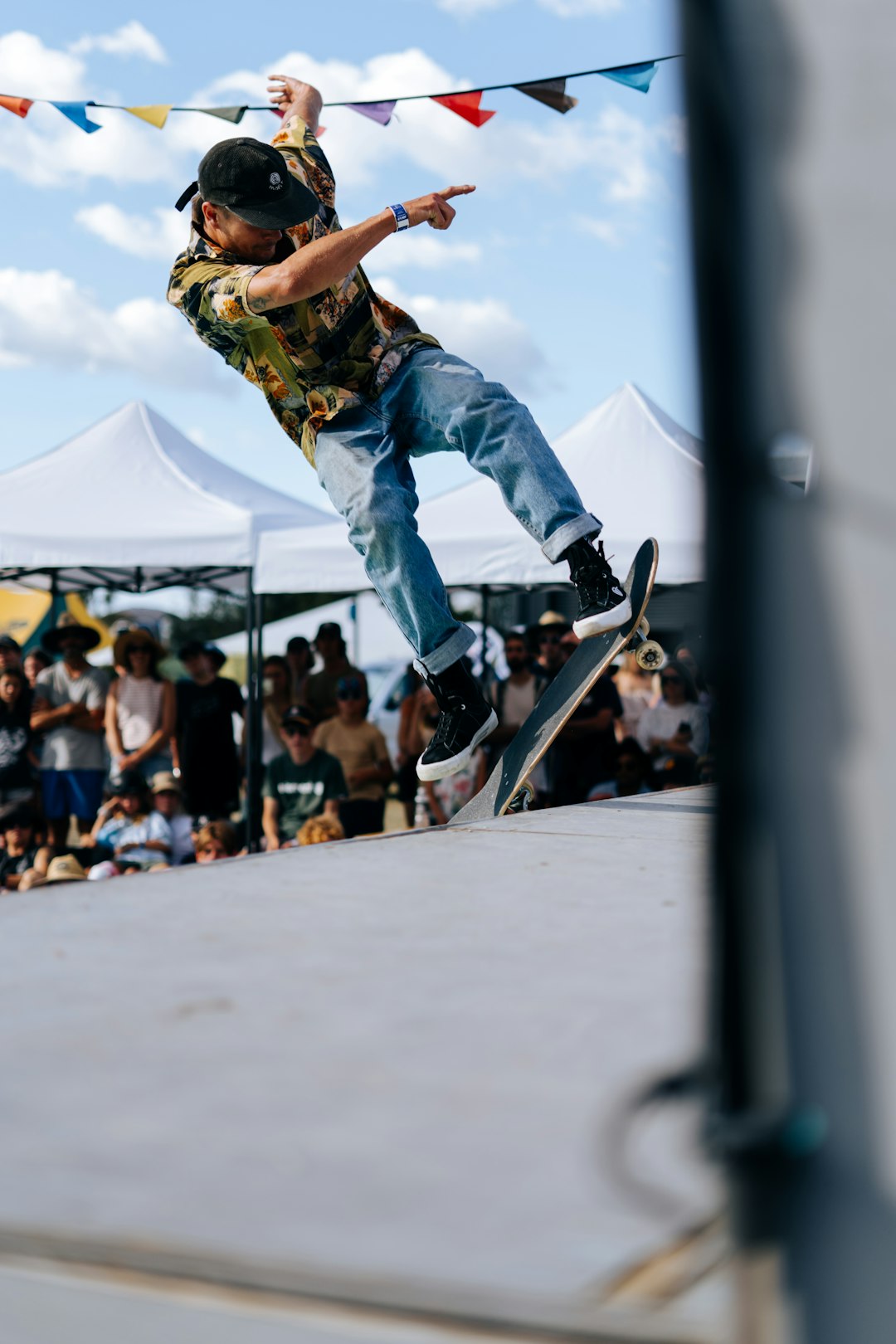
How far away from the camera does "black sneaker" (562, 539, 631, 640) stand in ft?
8.29

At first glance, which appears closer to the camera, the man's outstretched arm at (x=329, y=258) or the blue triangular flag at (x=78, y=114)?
the man's outstretched arm at (x=329, y=258)

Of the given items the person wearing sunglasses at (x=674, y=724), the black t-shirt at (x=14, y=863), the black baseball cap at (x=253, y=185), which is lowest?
the black t-shirt at (x=14, y=863)

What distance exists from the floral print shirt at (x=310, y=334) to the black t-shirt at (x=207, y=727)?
378cm

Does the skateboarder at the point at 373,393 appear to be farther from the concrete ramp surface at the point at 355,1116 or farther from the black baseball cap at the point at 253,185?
the concrete ramp surface at the point at 355,1116

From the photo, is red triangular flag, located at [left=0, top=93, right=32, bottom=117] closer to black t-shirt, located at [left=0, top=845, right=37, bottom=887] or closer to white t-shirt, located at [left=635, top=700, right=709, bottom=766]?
black t-shirt, located at [left=0, top=845, right=37, bottom=887]

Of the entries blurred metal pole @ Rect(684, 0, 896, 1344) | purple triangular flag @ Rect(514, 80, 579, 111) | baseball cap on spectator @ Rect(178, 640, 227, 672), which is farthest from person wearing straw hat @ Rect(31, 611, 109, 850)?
blurred metal pole @ Rect(684, 0, 896, 1344)

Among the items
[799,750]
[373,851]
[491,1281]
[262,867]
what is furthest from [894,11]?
[373,851]

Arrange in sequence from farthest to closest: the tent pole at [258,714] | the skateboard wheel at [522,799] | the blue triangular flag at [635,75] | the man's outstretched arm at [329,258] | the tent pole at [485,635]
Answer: the tent pole at [485,635] < the tent pole at [258,714] < the blue triangular flag at [635,75] < the skateboard wheel at [522,799] < the man's outstretched arm at [329,258]

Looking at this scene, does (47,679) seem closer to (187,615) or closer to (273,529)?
(273,529)

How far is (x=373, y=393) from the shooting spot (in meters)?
2.66

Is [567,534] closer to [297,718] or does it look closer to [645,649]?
[645,649]

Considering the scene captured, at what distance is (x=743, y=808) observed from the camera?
1.68 feet

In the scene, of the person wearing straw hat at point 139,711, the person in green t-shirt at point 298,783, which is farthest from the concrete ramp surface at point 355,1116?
the person wearing straw hat at point 139,711

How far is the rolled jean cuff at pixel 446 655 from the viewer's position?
2.67 metres
